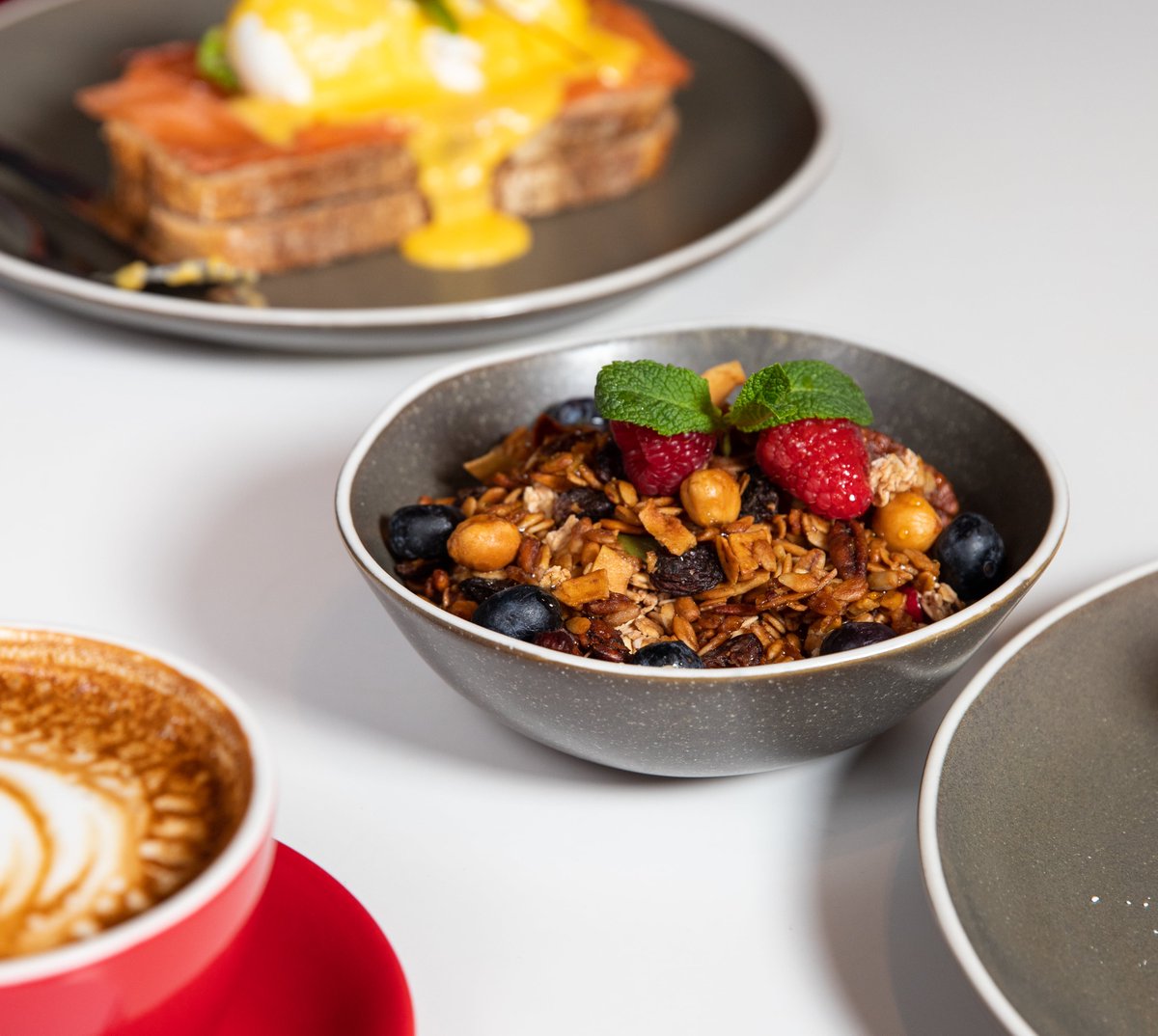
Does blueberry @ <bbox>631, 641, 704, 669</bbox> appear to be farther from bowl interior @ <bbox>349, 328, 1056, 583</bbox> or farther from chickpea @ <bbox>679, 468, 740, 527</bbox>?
bowl interior @ <bbox>349, 328, 1056, 583</bbox>

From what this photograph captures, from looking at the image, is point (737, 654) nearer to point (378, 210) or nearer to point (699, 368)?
point (699, 368)

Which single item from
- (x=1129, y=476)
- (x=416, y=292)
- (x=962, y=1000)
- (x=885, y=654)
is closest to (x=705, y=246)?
(x=416, y=292)

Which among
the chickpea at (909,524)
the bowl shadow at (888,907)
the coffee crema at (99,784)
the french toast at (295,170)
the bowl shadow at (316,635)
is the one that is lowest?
the bowl shadow at (316,635)

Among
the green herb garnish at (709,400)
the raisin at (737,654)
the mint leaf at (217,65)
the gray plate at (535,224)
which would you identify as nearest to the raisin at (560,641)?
the raisin at (737,654)

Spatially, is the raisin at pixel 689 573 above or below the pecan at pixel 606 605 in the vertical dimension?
above

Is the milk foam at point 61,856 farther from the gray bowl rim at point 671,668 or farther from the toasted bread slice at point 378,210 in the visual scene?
the toasted bread slice at point 378,210

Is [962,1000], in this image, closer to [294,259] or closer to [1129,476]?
[1129,476]

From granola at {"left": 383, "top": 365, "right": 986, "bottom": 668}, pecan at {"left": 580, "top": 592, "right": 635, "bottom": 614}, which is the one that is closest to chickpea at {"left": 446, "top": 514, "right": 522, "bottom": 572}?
granola at {"left": 383, "top": 365, "right": 986, "bottom": 668}

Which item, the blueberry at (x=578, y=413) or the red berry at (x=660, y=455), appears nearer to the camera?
the red berry at (x=660, y=455)
